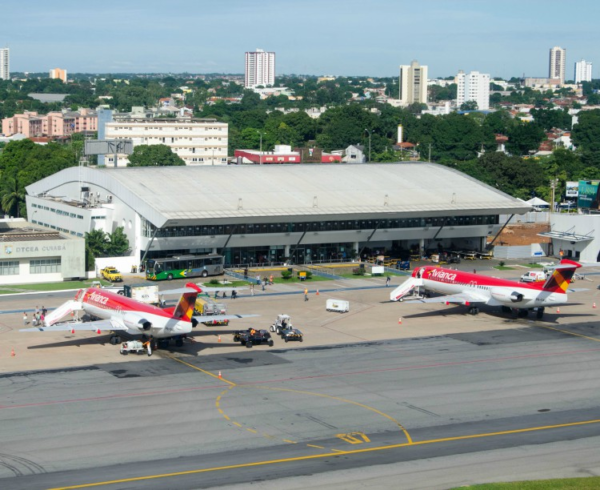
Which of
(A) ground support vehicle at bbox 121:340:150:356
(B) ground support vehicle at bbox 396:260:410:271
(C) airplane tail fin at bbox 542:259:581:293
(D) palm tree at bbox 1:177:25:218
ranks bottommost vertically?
(A) ground support vehicle at bbox 121:340:150:356

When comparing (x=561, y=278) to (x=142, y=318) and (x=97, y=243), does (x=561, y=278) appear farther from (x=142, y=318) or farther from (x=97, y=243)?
(x=97, y=243)

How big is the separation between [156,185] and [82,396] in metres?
68.6

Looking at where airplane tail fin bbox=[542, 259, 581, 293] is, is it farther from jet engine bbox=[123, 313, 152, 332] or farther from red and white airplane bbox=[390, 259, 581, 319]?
jet engine bbox=[123, 313, 152, 332]

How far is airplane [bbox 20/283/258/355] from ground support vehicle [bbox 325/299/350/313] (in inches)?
750

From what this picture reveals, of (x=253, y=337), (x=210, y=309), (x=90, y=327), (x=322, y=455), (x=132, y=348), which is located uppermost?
(x=90, y=327)

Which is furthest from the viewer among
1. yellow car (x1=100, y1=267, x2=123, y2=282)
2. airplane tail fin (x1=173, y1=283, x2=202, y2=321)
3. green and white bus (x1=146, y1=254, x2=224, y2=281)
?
green and white bus (x1=146, y1=254, x2=224, y2=281)

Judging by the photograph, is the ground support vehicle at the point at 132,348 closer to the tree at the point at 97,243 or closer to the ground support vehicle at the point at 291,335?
the ground support vehicle at the point at 291,335

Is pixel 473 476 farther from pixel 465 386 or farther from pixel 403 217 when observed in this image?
pixel 403 217

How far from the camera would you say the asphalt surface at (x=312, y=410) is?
54094 mm

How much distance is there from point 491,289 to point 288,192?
46354mm

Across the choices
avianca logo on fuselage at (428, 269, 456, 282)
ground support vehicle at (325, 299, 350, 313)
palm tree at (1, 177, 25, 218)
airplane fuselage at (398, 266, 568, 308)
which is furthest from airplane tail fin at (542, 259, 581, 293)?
palm tree at (1, 177, 25, 218)

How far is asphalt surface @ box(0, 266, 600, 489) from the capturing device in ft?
177

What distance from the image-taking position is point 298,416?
64688 millimetres

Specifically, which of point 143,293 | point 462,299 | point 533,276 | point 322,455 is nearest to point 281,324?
point 143,293
